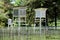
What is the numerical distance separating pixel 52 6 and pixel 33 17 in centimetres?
211

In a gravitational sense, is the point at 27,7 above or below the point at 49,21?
above

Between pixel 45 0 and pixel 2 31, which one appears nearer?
pixel 2 31

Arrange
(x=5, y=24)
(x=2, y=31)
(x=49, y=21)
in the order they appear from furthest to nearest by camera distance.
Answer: (x=49, y=21) < (x=5, y=24) < (x=2, y=31)

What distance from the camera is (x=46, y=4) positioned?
19797 millimetres

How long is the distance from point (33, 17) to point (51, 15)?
1768 millimetres

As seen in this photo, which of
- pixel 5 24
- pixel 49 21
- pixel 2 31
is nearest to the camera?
pixel 2 31

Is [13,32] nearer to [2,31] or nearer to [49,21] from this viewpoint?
[2,31]

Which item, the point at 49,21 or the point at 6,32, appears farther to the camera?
the point at 49,21

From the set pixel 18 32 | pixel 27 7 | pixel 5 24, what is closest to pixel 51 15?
pixel 27 7

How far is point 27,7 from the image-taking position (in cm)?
2014

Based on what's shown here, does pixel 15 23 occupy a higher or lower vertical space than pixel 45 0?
lower

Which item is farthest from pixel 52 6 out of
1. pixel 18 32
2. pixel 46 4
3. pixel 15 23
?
pixel 18 32

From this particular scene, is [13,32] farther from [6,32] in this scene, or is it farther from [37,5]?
[37,5]

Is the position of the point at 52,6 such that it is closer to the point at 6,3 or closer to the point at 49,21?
the point at 49,21
